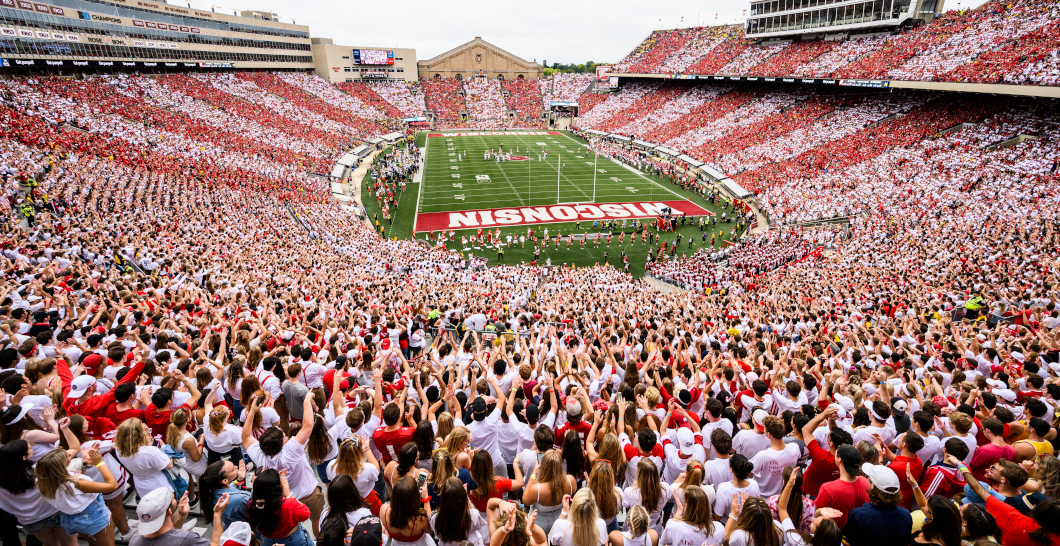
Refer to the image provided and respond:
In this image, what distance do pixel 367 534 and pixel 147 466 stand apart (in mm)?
2517

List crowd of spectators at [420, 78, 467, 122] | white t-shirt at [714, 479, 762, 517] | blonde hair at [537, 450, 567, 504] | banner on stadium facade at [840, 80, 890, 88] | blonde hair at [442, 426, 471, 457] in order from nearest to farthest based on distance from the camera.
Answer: blonde hair at [537, 450, 567, 504]
white t-shirt at [714, 479, 762, 517]
blonde hair at [442, 426, 471, 457]
banner on stadium facade at [840, 80, 890, 88]
crowd of spectators at [420, 78, 467, 122]

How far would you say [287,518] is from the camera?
3770 mm

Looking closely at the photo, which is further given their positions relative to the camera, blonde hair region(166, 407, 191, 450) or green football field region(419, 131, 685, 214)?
green football field region(419, 131, 685, 214)

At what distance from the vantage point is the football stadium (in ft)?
13.2

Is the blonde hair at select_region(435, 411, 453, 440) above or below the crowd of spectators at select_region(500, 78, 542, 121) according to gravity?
below

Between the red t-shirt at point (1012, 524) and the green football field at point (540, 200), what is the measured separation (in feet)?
73.2

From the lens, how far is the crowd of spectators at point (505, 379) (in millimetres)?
3789

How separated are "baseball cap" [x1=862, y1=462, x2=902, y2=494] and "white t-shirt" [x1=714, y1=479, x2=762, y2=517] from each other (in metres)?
0.89

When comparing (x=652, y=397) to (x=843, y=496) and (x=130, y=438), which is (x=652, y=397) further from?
(x=130, y=438)

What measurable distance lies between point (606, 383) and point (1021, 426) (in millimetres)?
4670

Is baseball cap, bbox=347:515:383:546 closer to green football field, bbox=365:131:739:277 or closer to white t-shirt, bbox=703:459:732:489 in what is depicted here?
white t-shirt, bbox=703:459:732:489

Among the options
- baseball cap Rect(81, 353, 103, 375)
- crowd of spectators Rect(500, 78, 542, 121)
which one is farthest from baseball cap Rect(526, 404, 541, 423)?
crowd of spectators Rect(500, 78, 542, 121)

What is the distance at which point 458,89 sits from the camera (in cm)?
9000

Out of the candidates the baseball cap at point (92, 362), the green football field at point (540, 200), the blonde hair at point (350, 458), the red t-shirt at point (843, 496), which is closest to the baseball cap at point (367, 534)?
the blonde hair at point (350, 458)
